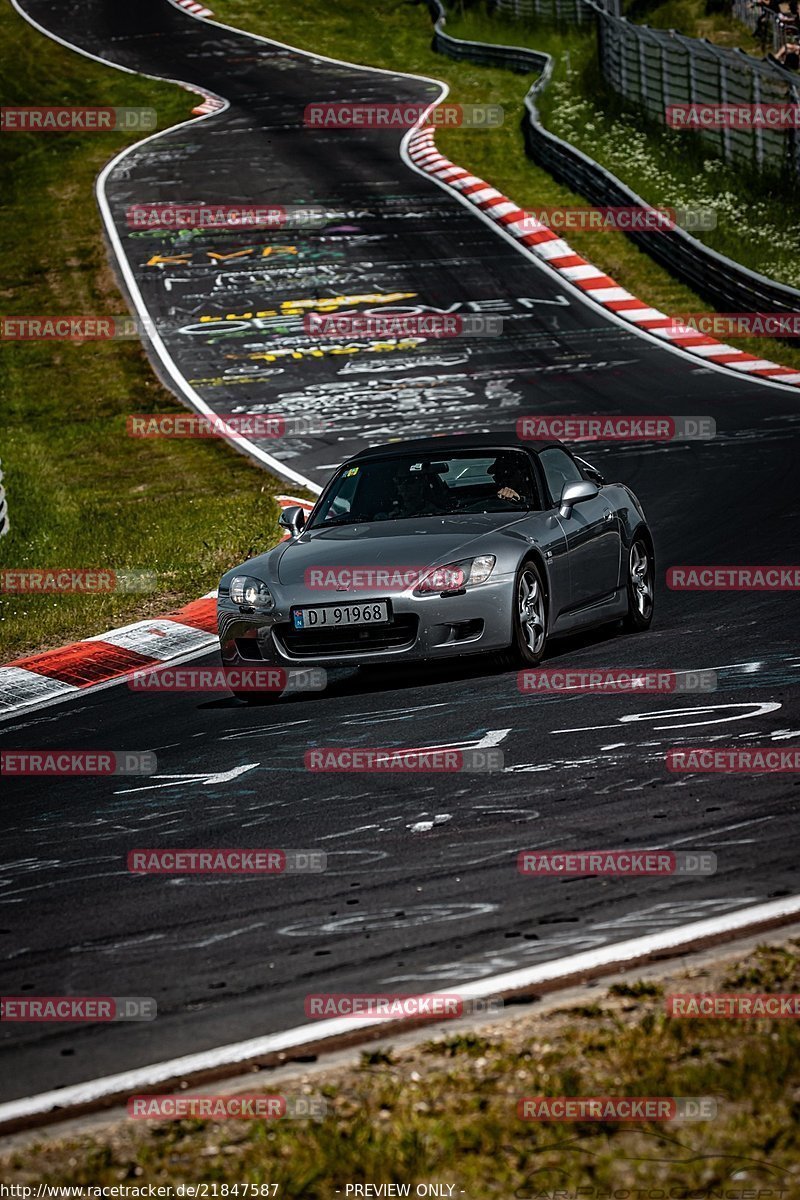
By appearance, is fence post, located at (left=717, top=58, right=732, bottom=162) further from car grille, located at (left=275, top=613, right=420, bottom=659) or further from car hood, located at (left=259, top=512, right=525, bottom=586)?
car grille, located at (left=275, top=613, right=420, bottom=659)

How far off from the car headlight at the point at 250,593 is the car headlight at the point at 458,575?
926mm

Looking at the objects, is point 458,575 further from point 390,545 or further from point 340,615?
point 340,615

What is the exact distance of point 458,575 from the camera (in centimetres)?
952

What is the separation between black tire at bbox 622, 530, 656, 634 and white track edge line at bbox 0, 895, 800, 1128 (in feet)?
18.8

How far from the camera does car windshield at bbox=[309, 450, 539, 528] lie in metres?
10.6

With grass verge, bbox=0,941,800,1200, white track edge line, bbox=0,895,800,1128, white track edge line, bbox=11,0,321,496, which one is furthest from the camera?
white track edge line, bbox=11,0,321,496

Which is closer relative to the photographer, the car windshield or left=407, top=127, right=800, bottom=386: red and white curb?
the car windshield

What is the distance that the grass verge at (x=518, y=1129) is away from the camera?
3.67 m

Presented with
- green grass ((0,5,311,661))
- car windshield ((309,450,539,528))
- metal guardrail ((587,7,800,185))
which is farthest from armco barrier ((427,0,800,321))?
car windshield ((309,450,539,528))

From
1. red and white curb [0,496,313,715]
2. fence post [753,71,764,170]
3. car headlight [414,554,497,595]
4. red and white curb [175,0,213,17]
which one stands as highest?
red and white curb [175,0,213,17]

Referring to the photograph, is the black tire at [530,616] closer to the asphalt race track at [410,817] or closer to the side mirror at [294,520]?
the asphalt race track at [410,817]

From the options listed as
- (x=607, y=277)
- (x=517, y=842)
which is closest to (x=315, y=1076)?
(x=517, y=842)

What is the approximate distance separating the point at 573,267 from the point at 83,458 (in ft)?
34.5

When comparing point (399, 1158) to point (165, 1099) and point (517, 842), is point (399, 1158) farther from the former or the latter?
point (517, 842)
